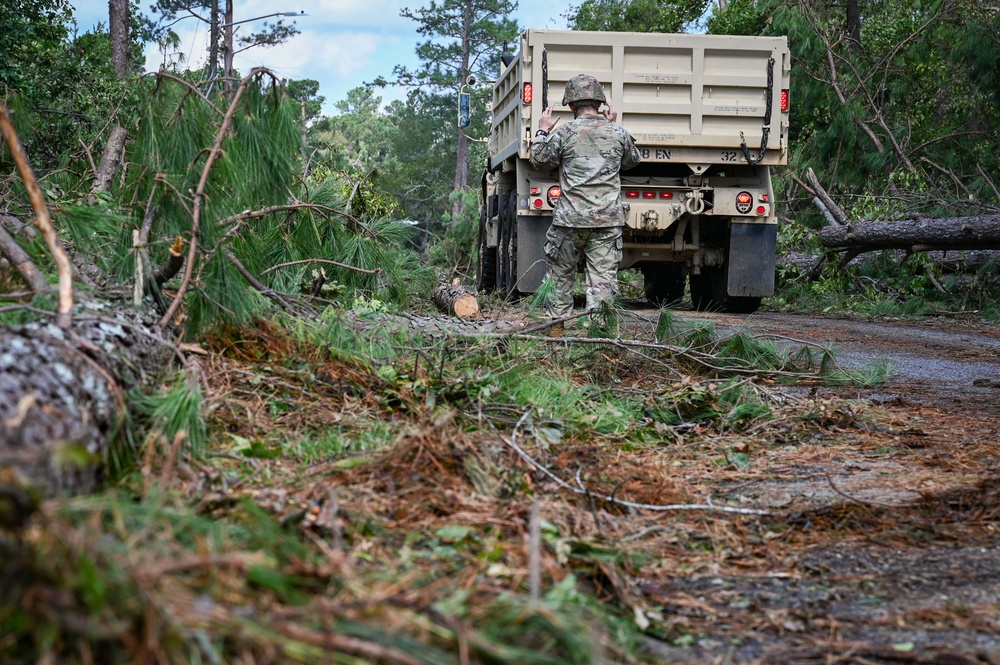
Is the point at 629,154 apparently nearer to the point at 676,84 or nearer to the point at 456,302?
the point at 456,302

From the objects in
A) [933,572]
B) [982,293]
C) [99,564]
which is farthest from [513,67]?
[99,564]

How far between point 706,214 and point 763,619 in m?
8.33

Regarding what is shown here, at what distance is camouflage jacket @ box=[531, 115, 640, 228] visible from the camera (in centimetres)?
751

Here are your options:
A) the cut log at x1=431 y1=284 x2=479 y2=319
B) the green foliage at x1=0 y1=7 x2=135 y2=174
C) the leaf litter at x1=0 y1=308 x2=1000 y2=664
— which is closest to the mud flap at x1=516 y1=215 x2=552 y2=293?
the cut log at x1=431 y1=284 x2=479 y2=319

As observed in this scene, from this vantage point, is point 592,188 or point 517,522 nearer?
point 517,522

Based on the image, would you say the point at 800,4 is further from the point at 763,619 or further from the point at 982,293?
the point at 763,619

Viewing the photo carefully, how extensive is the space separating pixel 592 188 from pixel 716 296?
4.38 meters

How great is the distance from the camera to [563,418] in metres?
4.02

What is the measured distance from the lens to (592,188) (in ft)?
24.6

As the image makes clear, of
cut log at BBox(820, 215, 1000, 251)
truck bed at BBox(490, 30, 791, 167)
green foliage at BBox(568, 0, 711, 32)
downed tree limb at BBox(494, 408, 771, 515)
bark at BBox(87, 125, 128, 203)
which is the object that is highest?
green foliage at BBox(568, 0, 711, 32)

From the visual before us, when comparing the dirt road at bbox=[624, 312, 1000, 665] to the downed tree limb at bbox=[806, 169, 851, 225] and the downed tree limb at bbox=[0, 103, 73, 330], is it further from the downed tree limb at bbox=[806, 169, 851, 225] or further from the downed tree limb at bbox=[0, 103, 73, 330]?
the downed tree limb at bbox=[806, 169, 851, 225]

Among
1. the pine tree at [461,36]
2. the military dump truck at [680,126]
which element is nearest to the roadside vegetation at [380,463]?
the military dump truck at [680,126]

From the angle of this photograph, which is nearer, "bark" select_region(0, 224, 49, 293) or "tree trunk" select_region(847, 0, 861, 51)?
"bark" select_region(0, 224, 49, 293)

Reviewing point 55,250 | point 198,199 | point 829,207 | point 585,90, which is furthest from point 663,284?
point 55,250
